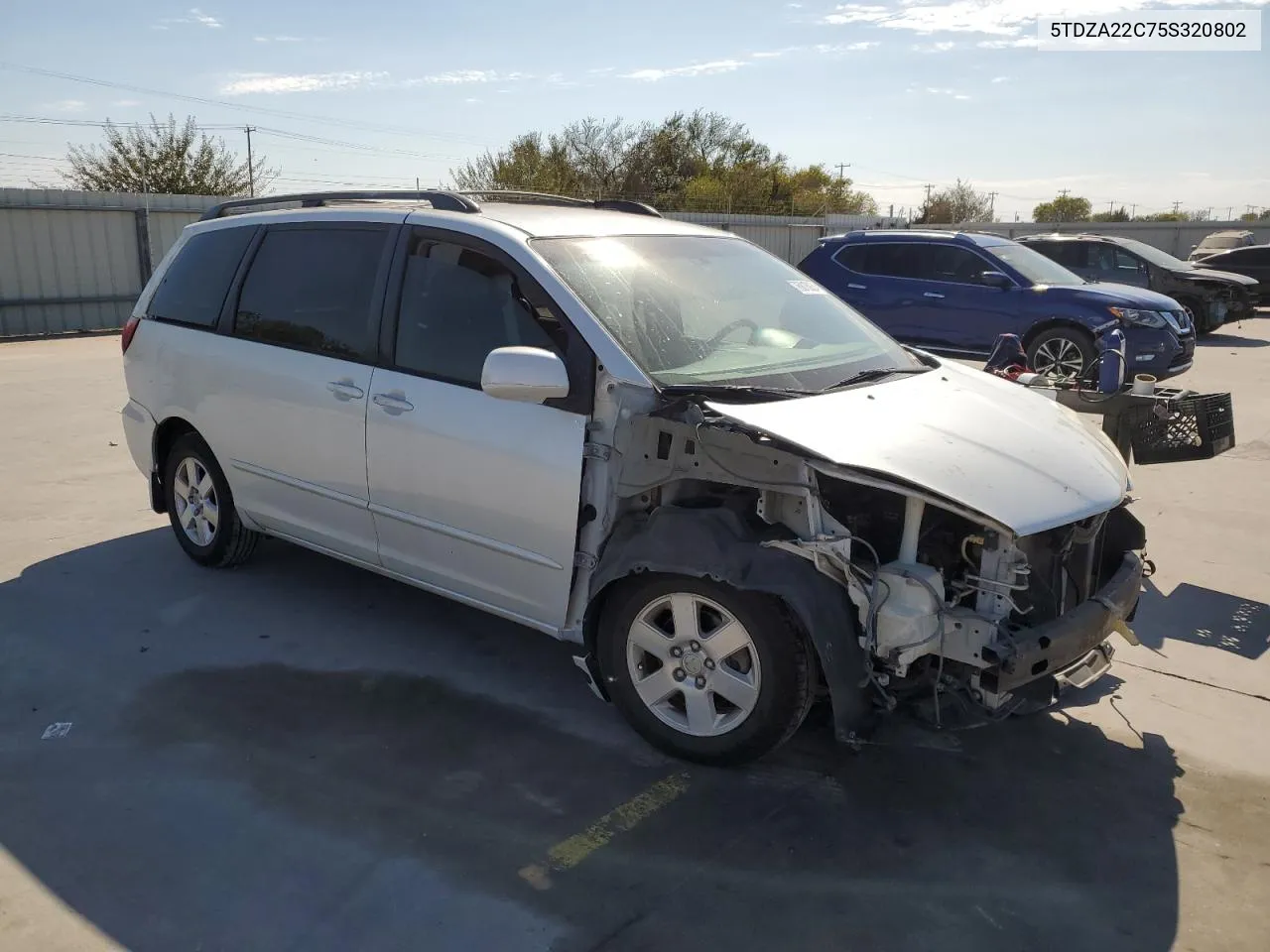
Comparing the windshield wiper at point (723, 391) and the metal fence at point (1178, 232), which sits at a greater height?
the metal fence at point (1178, 232)

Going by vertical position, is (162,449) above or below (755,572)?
below

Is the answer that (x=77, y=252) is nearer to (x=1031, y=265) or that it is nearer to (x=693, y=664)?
(x=1031, y=265)

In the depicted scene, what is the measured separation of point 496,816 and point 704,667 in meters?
0.83

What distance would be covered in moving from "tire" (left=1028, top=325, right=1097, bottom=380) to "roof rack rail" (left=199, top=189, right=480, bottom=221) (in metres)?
8.46

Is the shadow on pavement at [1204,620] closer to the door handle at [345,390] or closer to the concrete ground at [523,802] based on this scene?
the concrete ground at [523,802]

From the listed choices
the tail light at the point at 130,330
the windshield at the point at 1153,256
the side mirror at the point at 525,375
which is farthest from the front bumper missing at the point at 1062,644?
the windshield at the point at 1153,256

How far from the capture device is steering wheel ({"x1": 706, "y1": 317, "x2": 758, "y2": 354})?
12.9ft

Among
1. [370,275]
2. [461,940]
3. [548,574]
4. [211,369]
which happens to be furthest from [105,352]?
[461,940]

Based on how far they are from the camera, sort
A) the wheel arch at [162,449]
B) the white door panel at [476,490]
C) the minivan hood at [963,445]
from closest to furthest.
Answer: the minivan hood at [963,445]
the white door panel at [476,490]
the wheel arch at [162,449]

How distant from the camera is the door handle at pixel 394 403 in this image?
409 centimetres

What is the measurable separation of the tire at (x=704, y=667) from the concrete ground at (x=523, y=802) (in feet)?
0.53

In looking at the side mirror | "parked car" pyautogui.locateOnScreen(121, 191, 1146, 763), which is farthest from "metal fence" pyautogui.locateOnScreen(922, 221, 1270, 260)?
the side mirror

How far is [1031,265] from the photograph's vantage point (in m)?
11.9

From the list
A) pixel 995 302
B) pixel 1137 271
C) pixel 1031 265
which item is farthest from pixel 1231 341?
pixel 995 302
